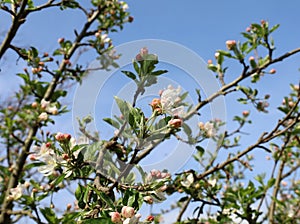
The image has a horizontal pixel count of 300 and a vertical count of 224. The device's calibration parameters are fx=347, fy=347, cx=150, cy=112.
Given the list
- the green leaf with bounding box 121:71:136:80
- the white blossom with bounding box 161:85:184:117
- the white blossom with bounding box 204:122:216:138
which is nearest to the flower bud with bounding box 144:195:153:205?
the white blossom with bounding box 161:85:184:117

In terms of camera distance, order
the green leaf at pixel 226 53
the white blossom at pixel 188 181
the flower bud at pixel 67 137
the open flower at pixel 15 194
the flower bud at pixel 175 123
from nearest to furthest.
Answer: the flower bud at pixel 175 123 → the flower bud at pixel 67 137 → the white blossom at pixel 188 181 → the open flower at pixel 15 194 → the green leaf at pixel 226 53

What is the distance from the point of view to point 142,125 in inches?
34.5

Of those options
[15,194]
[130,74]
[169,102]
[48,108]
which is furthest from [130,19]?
[169,102]

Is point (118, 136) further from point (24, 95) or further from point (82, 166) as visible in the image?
point (24, 95)

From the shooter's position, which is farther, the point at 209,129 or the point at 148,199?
the point at 209,129

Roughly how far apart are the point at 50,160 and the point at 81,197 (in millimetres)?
195

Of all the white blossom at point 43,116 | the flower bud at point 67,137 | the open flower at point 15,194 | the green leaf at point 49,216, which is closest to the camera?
the flower bud at point 67,137

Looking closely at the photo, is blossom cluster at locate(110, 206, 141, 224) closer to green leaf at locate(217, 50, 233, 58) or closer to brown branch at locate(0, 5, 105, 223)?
brown branch at locate(0, 5, 105, 223)

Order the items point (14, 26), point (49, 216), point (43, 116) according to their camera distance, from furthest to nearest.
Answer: point (43, 116) < point (14, 26) < point (49, 216)

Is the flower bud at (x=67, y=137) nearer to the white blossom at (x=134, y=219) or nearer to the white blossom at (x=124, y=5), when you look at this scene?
the white blossom at (x=134, y=219)

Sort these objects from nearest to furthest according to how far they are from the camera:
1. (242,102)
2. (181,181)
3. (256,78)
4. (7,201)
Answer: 1. (181,181)
2. (7,201)
3. (256,78)
4. (242,102)

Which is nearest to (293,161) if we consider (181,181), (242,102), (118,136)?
(242,102)

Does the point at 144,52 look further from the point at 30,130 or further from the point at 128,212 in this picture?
the point at 30,130

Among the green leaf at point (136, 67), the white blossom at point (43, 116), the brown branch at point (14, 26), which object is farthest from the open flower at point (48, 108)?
Answer: the green leaf at point (136, 67)
